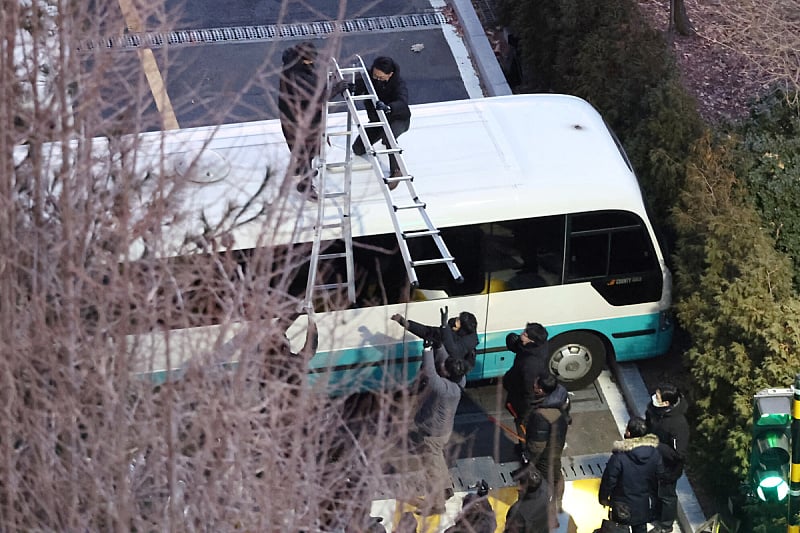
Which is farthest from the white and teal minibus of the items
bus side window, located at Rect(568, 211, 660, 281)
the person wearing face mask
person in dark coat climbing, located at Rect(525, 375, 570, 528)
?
person in dark coat climbing, located at Rect(525, 375, 570, 528)

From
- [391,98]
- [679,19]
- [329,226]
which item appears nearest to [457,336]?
[329,226]

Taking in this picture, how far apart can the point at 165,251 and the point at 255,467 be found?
8.27 feet

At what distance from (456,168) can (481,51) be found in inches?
244

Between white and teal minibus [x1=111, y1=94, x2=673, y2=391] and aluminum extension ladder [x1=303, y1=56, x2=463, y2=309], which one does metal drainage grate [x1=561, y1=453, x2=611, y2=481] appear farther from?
aluminum extension ladder [x1=303, y1=56, x2=463, y2=309]

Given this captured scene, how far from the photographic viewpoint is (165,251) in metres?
9.13

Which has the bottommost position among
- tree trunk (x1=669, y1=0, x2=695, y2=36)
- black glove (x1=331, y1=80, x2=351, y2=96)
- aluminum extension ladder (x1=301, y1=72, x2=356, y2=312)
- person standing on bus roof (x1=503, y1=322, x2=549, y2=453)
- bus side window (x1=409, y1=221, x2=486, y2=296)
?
person standing on bus roof (x1=503, y1=322, x2=549, y2=453)

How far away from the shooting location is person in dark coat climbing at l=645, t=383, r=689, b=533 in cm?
973

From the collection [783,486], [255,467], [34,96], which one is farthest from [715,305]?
[34,96]

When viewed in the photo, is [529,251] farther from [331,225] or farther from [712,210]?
[331,225]

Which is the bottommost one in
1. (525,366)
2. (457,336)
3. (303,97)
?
(525,366)

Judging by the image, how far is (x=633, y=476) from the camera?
372 inches

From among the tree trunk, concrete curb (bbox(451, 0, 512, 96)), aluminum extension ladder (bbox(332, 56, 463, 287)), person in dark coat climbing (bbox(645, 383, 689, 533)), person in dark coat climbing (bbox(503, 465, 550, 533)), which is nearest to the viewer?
person in dark coat climbing (bbox(503, 465, 550, 533))

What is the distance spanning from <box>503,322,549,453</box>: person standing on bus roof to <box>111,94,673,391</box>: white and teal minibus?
3.04 feet

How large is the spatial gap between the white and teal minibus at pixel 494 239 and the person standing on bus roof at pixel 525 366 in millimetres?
925
